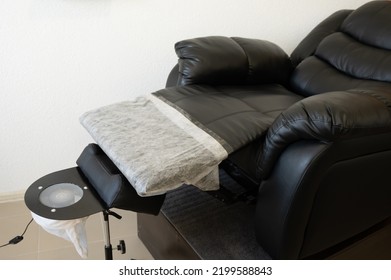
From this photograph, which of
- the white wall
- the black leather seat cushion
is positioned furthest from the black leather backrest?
the white wall

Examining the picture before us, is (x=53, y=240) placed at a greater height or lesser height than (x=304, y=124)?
lesser

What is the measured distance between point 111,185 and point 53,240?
0.67 meters

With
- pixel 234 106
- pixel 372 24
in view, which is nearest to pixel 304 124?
pixel 234 106

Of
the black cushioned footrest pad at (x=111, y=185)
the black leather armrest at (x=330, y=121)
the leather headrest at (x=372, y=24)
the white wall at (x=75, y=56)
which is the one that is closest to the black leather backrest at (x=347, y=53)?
the leather headrest at (x=372, y=24)

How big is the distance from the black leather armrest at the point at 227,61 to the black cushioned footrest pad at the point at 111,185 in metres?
0.51

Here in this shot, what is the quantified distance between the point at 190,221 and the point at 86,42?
866mm

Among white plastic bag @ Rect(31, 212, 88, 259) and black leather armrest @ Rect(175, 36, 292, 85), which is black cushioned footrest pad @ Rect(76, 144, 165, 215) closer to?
white plastic bag @ Rect(31, 212, 88, 259)

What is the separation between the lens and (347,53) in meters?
1.56

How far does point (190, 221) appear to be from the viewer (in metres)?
1.28

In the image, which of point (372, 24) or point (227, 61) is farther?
point (372, 24)

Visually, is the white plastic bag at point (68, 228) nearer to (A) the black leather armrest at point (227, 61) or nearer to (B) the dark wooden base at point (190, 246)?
(B) the dark wooden base at point (190, 246)

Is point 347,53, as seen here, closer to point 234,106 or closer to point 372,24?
point 372,24
